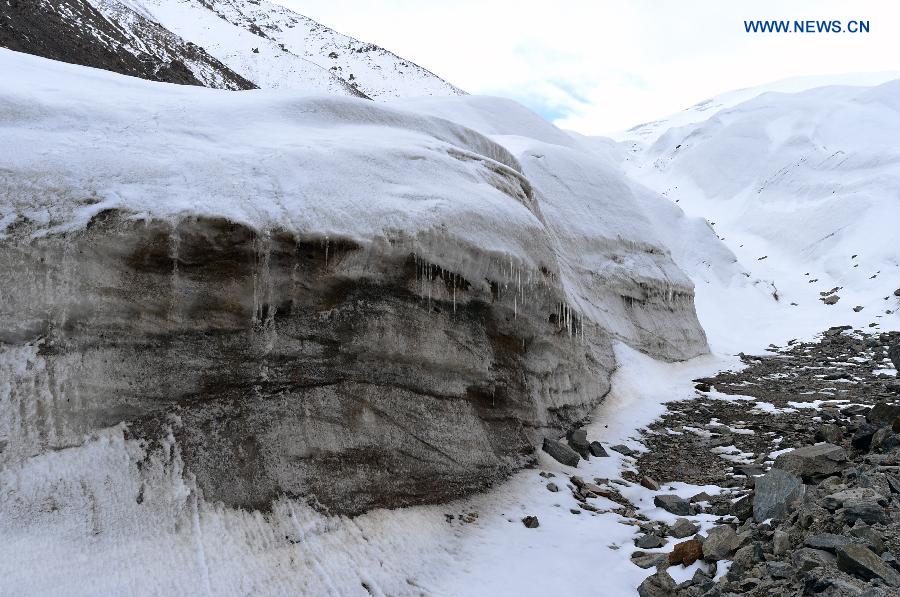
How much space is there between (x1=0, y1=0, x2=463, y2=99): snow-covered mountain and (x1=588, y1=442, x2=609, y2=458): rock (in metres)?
11.4

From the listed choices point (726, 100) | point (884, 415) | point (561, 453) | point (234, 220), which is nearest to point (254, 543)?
point (234, 220)

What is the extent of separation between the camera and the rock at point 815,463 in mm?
6586

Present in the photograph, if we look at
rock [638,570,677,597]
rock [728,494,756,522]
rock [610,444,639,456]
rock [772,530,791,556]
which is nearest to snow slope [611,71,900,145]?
rock [610,444,639,456]

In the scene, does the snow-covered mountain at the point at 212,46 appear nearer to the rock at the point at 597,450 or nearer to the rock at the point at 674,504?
the rock at the point at 597,450

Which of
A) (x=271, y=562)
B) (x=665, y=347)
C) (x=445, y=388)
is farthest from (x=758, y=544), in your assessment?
(x=665, y=347)

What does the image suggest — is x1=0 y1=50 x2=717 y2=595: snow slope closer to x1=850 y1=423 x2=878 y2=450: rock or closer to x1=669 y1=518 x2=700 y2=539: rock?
x1=669 y1=518 x2=700 y2=539: rock

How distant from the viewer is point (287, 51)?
74.6 metres

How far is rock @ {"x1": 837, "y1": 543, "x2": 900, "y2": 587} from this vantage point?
4320mm

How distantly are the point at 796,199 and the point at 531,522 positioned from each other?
38.7 metres

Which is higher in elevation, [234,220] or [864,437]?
[234,220]

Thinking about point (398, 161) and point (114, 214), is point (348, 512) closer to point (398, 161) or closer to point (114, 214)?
point (114, 214)

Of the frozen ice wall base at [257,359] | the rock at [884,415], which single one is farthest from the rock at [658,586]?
the rock at [884,415]

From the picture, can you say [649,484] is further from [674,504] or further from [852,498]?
[852,498]

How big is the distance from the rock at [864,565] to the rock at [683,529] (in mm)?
1850
